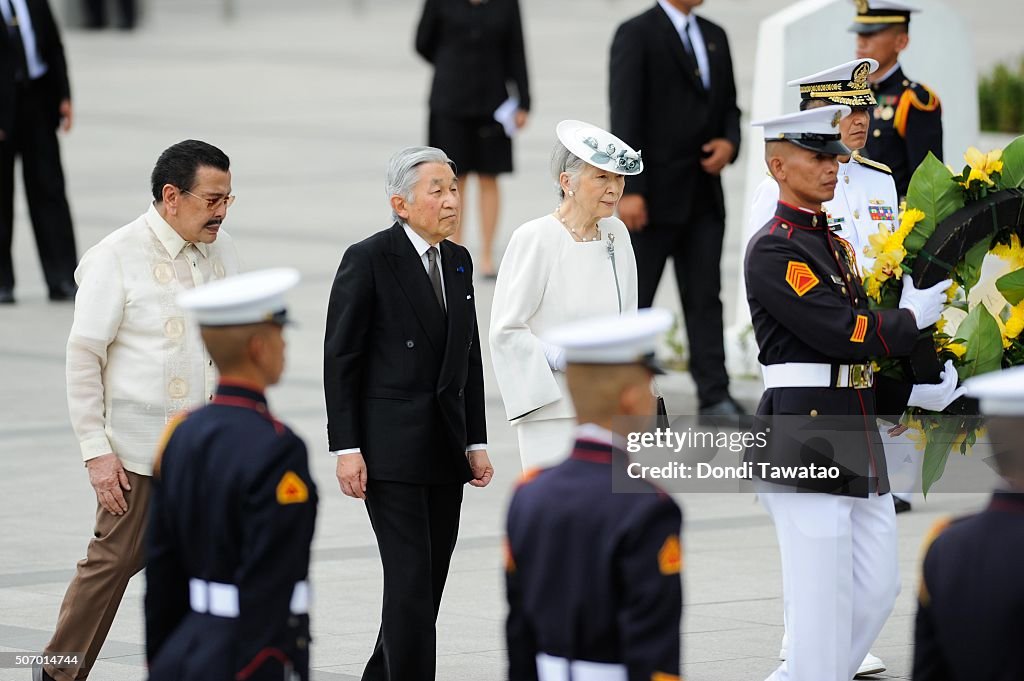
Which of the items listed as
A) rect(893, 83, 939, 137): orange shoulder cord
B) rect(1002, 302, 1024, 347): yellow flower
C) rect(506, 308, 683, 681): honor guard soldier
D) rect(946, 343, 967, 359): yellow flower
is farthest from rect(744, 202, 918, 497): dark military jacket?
rect(893, 83, 939, 137): orange shoulder cord

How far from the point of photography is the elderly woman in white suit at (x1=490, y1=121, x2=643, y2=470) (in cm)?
612

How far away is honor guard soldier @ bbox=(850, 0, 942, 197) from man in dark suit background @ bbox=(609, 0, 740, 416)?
1574 mm

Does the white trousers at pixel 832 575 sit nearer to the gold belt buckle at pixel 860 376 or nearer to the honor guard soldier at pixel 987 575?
the gold belt buckle at pixel 860 376

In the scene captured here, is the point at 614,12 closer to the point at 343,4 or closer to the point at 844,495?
the point at 343,4

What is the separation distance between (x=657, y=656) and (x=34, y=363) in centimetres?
812

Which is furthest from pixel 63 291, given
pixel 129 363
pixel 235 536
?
pixel 235 536

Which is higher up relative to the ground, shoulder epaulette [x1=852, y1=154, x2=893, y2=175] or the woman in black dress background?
the woman in black dress background

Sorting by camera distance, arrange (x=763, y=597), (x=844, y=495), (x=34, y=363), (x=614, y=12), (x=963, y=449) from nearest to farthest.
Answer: (x=844, y=495)
(x=963, y=449)
(x=763, y=597)
(x=34, y=363)
(x=614, y=12)

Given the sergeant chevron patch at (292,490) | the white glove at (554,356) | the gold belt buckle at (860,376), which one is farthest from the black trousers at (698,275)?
the sergeant chevron patch at (292,490)

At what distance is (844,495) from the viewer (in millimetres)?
5641

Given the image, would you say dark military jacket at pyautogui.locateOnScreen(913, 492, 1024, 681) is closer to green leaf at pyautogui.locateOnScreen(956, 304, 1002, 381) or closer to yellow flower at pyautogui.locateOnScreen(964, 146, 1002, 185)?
green leaf at pyautogui.locateOnScreen(956, 304, 1002, 381)

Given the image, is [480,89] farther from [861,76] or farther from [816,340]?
[816,340]

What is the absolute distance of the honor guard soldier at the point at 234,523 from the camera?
4039 mm

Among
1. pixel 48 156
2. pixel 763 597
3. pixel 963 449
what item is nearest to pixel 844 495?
pixel 963 449
